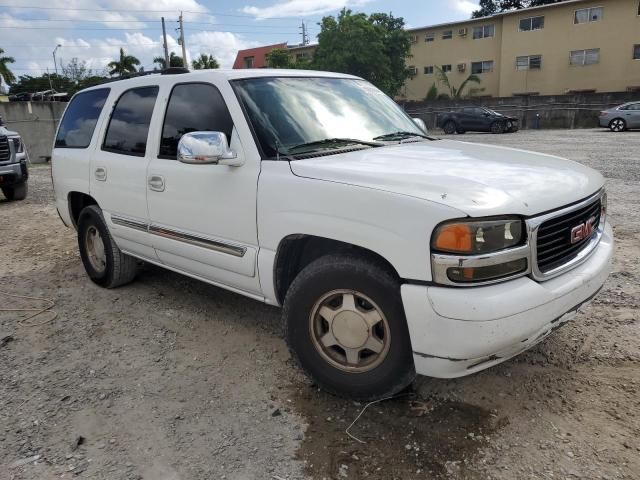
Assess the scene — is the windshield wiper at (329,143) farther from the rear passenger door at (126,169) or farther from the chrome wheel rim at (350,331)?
the rear passenger door at (126,169)

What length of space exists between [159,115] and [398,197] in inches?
90.8

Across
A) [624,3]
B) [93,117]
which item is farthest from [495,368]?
[624,3]

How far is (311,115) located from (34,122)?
2366cm

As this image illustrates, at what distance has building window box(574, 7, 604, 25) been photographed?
3600cm

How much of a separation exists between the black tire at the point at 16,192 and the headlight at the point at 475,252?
10.8m

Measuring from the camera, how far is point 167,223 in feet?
12.7

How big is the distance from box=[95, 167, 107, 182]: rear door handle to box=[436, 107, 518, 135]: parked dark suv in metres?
25.5

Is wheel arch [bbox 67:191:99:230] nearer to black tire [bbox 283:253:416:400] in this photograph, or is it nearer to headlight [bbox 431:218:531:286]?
black tire [bbox 283:253:416:400]

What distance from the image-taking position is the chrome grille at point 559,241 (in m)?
2.54

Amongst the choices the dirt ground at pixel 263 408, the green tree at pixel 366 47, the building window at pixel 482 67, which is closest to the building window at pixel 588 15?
the building window at pixel 482 67

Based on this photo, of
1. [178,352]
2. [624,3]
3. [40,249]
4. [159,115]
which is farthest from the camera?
[624,3]

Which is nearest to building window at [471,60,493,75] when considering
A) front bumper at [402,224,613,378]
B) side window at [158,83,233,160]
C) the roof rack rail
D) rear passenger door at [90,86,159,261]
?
rear passenger door at [90,86,159,261]

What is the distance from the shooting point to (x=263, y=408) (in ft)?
9.70

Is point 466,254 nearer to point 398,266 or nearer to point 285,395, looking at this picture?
point 398,266
